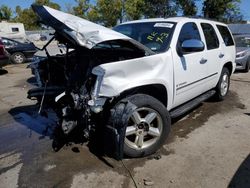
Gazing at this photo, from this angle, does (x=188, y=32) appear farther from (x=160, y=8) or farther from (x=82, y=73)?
(x=160, y=8)

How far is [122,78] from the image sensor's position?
354 cm

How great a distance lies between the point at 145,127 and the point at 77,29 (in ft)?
5.17

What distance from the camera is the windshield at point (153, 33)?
4370 mm

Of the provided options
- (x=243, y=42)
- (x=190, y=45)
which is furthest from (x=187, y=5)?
(x=190, y=45)

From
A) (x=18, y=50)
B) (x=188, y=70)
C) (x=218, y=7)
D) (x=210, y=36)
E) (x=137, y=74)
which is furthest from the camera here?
(x=218, y=7)

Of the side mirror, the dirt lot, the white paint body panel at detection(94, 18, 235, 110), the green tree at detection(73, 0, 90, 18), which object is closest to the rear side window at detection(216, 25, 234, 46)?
the white paint body panel at detection(94, 18, 235, 110)

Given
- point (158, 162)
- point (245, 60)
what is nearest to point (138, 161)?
point (158, 162)

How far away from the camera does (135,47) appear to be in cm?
388

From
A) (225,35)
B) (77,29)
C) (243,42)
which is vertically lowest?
(243,42)

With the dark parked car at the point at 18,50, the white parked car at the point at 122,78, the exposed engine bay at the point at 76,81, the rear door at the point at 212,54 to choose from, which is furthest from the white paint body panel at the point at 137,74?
the dark parked car at the point at 18,50

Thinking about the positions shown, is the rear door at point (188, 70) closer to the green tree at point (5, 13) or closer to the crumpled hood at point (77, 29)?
the crumpled hood at point (77, 29)

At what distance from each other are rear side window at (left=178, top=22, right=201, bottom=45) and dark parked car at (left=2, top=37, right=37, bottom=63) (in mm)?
11342

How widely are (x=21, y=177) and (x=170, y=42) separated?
2809 millimetres

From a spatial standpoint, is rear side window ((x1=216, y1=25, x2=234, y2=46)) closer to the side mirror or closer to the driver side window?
the driver side window
